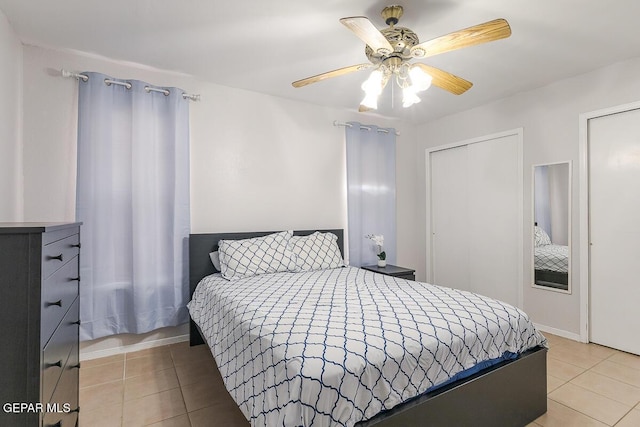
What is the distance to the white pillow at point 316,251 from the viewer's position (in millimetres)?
3135

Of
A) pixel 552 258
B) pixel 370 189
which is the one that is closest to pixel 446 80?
pixel 370 189

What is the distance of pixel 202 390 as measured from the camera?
2.20m

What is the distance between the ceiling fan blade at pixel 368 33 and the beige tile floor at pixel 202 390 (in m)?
2.23

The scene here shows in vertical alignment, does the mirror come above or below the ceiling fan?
below

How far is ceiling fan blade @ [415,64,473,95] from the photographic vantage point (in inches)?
80.9

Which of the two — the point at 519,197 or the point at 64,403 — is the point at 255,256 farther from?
the point at 519,197

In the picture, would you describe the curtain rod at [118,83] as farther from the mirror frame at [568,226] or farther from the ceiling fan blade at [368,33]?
the mirror frame at [568,226]

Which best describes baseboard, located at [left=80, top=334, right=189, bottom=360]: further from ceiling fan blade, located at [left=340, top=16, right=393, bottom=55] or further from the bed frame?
the bed frame

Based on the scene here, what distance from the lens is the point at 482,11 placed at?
2.01 metres

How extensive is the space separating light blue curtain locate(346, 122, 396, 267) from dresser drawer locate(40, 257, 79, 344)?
2.83 m

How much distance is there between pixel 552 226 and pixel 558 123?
1004 mm

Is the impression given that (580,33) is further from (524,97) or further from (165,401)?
(165,401)

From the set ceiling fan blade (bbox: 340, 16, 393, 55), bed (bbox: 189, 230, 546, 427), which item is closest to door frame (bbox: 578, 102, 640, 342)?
bed (bbox: 189, 230, 546, 427)

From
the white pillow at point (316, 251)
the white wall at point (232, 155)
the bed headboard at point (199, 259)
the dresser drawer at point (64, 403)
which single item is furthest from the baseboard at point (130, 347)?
the white pillow at point (316, 251)
